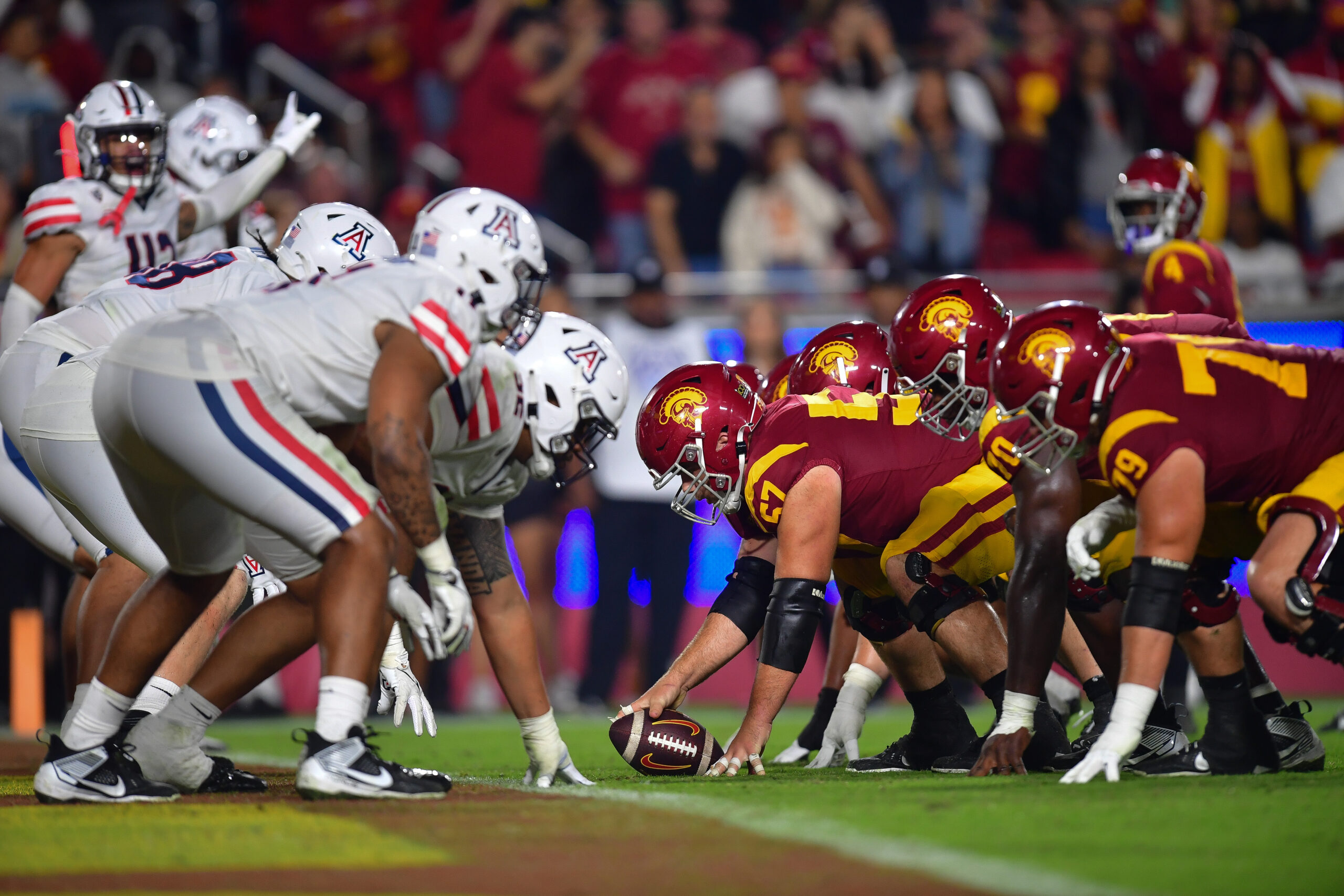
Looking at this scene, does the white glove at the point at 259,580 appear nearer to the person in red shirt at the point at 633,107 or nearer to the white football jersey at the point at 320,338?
the white football jersey at the point at 320,338

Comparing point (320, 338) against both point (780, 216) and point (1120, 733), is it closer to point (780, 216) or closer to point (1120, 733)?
point (1120, 733)

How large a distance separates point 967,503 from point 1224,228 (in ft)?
21.6

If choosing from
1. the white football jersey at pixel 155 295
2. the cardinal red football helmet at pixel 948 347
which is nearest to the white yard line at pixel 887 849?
the cardinal red football helmet at pixel 948 347

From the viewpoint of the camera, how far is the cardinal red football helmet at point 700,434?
18.4 ft

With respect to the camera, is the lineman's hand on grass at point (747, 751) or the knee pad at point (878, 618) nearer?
the lineman's hand on grass at point (747, 751)

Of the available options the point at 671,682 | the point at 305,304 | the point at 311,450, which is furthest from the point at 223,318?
the point at 671,682

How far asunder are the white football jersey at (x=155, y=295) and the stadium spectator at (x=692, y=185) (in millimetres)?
5651

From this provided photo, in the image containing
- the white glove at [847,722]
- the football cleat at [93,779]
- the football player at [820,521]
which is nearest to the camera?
the football cleat at [93,779]

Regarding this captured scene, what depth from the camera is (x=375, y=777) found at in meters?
4.11

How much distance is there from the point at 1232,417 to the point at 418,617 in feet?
7.82

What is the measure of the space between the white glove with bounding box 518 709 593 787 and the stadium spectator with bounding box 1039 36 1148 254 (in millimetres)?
7826

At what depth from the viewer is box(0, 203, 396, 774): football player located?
5.17 meters

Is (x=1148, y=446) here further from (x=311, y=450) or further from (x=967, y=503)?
(x=311, y=450)

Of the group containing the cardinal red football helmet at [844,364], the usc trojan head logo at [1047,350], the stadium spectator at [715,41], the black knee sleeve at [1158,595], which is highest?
the stadium spectator at [715,41]
